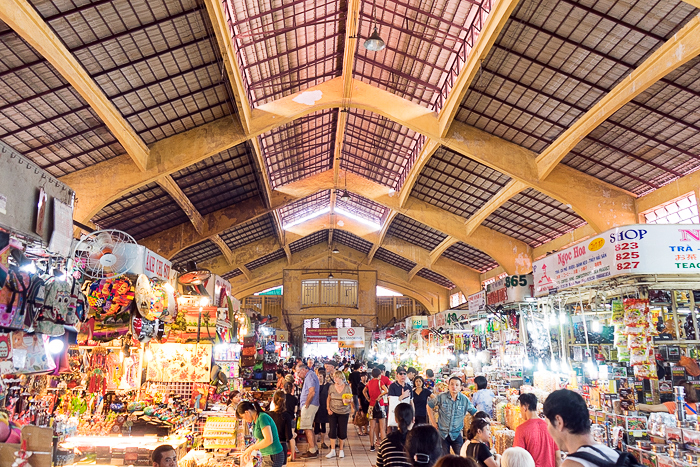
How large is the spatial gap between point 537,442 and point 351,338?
1863cm

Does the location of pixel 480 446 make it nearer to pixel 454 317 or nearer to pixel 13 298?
pixel 13 298

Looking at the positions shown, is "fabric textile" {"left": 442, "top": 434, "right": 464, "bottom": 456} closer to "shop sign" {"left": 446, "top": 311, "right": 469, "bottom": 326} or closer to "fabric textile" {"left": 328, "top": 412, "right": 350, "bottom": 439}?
"fabric textile" {"left": 328, "top": 412, "right": 350, "bottom": 439}

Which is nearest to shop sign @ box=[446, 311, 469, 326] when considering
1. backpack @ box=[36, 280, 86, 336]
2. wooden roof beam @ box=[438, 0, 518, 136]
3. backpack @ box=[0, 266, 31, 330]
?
wooden roof beam @ box=[438, 0, 518, 136]

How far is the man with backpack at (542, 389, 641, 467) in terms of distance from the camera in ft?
6.37

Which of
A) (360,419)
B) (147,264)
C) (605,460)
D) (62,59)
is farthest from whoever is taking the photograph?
(360,419)

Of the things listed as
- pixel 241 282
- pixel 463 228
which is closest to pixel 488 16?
pixel 463 228

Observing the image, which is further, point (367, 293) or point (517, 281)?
point (367, 293)

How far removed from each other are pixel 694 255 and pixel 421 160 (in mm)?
7655

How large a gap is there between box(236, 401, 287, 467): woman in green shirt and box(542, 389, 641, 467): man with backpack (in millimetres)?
3126

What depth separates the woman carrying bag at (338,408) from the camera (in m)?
7.72

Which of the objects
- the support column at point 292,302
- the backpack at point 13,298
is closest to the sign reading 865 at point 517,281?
the backpack at point 13,298

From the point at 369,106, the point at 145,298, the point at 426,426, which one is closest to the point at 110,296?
the point at 145,298

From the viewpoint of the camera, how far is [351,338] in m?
22.3

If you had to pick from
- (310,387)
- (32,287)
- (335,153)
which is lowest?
(310,387)
